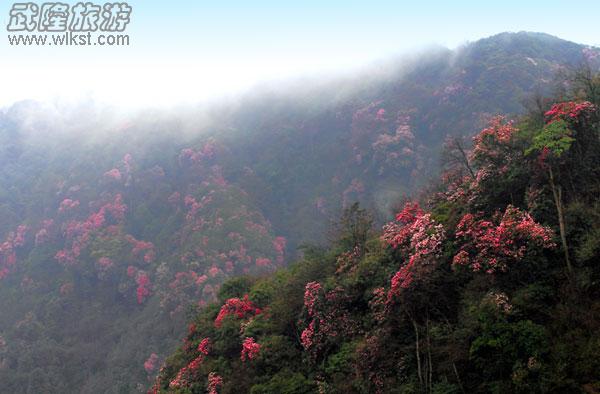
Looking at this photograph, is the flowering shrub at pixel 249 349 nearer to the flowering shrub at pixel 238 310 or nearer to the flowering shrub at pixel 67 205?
the flowering shrub at pixel 238 310

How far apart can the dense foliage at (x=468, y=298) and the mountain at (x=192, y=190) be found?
39.7 meters

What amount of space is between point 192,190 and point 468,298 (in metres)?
93.3

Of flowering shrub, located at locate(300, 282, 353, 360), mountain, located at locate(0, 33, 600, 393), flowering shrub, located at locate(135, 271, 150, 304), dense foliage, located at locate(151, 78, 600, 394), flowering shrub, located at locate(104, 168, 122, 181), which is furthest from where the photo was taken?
flowering shrub, located at locate(104, 168, 122, 181)

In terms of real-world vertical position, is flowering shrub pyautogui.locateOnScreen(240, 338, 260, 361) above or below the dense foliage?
below

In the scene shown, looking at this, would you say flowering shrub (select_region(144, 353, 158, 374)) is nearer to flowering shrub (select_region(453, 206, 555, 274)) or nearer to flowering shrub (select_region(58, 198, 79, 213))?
flowering shrub (select_region(58, 198, 79, 213))

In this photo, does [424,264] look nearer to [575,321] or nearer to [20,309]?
[575,321]

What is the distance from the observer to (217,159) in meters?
118

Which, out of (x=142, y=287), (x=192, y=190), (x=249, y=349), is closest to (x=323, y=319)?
(x=249, y=349)

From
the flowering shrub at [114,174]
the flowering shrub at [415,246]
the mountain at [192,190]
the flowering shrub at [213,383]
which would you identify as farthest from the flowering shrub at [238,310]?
the flowering shrub at [114,174]

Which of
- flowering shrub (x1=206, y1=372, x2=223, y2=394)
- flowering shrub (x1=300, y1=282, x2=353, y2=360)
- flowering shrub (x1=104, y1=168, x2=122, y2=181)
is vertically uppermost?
flowering shrub (x1=300, y1=282, x2=353, y2=360)

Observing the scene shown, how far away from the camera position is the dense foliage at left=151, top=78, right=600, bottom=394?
17.3 meters

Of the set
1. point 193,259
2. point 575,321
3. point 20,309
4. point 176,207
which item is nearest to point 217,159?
point 176,207

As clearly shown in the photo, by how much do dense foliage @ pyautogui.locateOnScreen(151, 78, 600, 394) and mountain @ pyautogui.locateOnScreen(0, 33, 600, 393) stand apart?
39740mm

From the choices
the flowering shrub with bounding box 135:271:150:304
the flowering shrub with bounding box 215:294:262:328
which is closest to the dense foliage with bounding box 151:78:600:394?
the flowering shrub with bounding box 215:294:262:328
